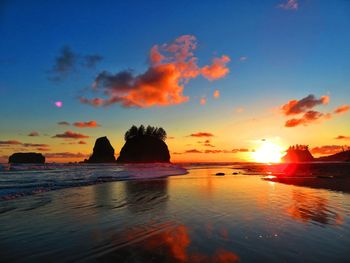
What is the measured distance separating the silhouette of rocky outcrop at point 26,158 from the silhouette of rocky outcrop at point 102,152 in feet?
131

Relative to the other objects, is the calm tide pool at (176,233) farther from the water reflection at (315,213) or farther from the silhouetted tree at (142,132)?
the silhouetted tree at (142,132)

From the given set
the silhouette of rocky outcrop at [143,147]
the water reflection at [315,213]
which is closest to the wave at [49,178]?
the water reflection at [315,213]

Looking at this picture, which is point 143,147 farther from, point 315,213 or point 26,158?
point 315,213

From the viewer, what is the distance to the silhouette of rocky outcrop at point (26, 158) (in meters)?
113

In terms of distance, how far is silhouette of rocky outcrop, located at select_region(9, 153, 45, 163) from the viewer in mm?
112894

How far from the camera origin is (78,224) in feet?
30.0

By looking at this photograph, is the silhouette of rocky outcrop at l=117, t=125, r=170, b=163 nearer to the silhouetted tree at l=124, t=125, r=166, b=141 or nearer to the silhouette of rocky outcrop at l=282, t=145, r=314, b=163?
the silhouetted tree at l=124, t=125, r=166, b=141

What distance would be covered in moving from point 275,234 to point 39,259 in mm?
6479

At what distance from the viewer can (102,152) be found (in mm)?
157250

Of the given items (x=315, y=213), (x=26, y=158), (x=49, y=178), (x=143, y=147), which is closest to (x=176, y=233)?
(x=315, y=213)

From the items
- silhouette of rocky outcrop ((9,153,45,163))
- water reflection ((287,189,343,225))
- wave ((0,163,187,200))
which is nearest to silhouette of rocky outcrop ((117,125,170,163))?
silhouette of rocky outcrop ((9,153,45,163))

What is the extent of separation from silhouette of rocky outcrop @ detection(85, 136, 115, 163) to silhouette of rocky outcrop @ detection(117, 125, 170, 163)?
6.19 m

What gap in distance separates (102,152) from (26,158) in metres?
48.6

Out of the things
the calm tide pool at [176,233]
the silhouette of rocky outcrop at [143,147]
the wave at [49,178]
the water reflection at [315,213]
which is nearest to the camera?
the calm tide pool at [176,233]
